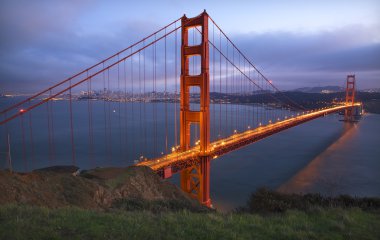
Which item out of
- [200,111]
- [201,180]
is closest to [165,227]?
[201,180]

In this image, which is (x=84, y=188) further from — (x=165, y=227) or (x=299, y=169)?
(x=299, y=169)

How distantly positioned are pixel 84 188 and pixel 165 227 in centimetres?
468

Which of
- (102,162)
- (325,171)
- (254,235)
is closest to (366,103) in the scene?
(325,171)

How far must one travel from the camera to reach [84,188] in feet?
26.3

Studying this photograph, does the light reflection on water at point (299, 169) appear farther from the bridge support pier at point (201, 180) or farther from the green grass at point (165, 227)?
→ the green grass at point (165, 227)

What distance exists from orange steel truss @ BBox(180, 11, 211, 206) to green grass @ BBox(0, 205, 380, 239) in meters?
10.8

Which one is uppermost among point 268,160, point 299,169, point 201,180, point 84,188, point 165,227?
point 165,227

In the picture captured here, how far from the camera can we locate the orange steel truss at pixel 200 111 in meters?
15.4

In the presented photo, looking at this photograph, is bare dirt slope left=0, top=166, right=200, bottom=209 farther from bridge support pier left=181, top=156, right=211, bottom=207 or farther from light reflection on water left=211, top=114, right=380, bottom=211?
light reflection on water left=211, top=114, right=380, bottom=211

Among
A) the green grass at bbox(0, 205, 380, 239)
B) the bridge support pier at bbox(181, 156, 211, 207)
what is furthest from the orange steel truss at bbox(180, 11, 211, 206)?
the green grass at bbox(0, 205, 380, 239)

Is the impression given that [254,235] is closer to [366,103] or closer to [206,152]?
[206,152]

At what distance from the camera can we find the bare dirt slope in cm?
663

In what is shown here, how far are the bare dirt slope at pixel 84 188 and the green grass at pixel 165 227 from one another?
201 centimetres

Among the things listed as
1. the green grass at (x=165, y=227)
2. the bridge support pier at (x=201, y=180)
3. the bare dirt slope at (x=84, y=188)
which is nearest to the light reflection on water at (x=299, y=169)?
the bridge support pier at (x=201, y=180)
